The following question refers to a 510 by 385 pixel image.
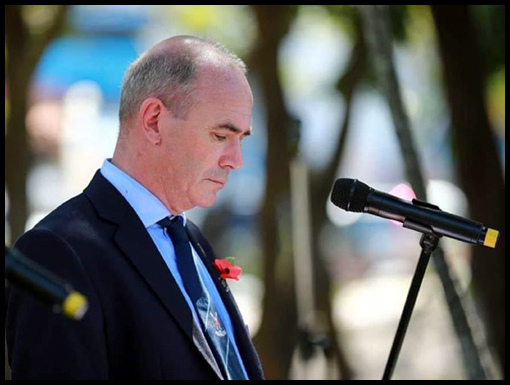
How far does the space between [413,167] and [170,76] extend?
2726 mm

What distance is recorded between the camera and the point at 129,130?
3219 millimetres

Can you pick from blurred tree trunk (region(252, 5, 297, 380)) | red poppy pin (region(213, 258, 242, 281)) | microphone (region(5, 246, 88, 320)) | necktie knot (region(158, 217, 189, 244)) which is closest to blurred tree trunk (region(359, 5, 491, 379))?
red poppy pin (region(213, 258, 242, 281))

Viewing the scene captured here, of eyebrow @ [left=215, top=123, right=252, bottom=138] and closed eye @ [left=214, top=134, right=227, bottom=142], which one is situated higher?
eyebrow @ [left=215, top=123, right=252, bottom=138]

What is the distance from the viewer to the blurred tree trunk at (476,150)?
23.5 feet

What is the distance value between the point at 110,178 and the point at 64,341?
2.17ft

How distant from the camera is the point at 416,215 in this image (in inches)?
115

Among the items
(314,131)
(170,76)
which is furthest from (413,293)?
(314,131)

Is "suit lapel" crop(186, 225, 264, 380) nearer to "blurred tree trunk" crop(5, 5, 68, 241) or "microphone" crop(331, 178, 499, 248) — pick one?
"microphone" crop(331, 178, 499, 248)

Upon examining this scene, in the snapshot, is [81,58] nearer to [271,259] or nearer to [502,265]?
[271,259]

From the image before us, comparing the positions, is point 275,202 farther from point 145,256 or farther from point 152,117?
point 145,256

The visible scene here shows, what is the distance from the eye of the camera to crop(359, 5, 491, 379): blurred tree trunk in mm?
5428

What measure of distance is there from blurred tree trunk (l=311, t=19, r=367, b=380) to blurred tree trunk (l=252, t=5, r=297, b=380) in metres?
0.34

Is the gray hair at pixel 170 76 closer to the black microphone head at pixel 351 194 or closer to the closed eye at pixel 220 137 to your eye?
the closed eye at pixel 220 137

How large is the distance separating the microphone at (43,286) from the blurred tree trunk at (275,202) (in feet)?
23.1
